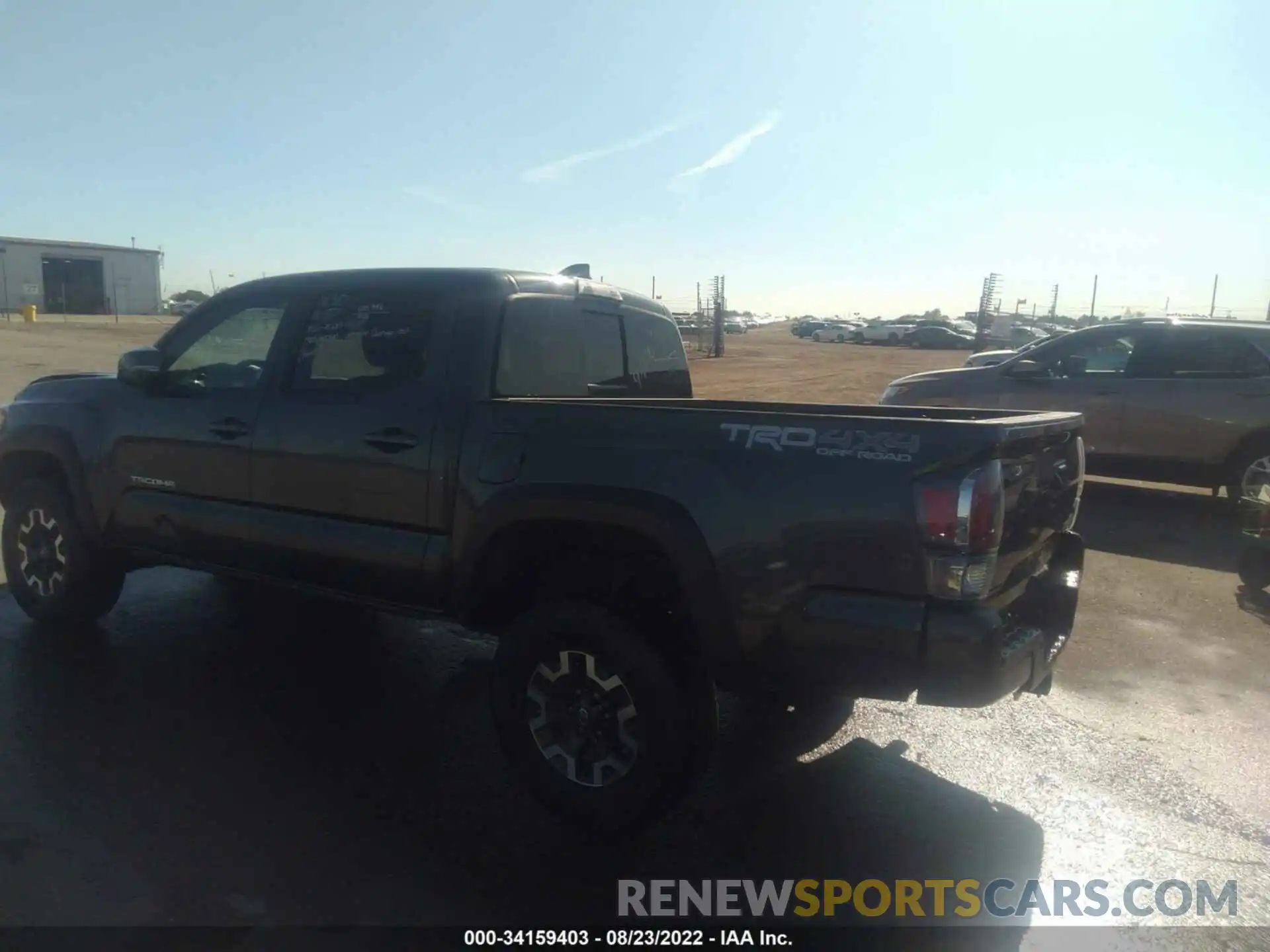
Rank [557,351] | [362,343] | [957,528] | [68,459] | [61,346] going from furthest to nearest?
[61,346], [68,459], [557,351], [362,343], [957,528]

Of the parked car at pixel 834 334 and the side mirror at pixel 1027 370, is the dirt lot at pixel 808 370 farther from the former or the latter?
the parked car at pixel 834 334

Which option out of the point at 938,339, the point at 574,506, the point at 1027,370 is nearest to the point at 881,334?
the point at 938,339

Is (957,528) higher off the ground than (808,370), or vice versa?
(957,528)

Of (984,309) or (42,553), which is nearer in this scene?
(42,553)

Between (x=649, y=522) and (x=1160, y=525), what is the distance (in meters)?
7.22

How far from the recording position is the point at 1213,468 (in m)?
8.75

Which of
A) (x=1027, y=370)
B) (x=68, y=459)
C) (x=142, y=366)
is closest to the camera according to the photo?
(x=142, y=366)

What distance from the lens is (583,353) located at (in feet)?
15.4

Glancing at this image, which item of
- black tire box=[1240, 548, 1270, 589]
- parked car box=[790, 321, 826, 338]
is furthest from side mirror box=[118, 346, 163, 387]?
parked car box=[790, 321, 826, 338]

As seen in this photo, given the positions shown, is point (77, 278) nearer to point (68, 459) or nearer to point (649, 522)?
point (68, 459)

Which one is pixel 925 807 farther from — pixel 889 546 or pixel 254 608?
pixel 254 608

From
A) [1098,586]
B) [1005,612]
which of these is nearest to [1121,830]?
[1005,612]

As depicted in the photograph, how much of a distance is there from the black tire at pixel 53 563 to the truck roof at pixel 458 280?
5.45 ft

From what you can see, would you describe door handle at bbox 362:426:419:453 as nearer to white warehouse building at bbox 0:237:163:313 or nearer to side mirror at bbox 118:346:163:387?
side mirror at bbox 118:346:163:387
